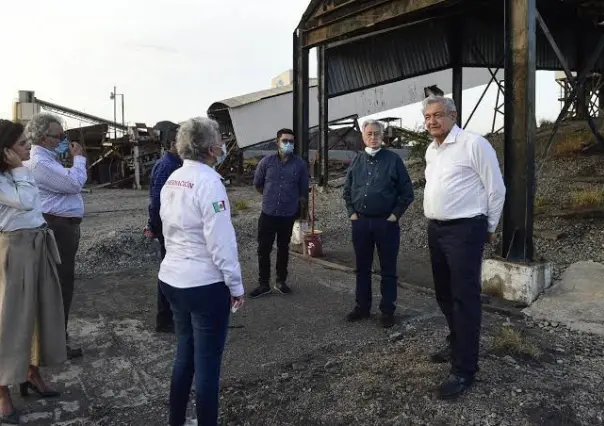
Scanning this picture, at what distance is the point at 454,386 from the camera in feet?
11.0

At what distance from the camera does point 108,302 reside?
5.83 meters

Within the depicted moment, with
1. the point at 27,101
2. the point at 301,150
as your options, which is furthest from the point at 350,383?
the point at 27,101

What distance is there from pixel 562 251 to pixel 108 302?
230 inches

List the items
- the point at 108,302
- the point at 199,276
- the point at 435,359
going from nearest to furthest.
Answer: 1. the point at 199,276
2. the point at 435,359
3. the point at 108,302

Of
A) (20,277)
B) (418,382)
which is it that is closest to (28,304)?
(20,277)

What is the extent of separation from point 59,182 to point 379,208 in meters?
2.75

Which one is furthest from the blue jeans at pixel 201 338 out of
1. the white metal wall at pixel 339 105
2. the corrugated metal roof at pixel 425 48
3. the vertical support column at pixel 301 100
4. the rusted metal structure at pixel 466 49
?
the white metal wall at pixel 339 105

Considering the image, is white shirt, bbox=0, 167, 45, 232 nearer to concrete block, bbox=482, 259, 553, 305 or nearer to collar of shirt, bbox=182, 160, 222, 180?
collar of shirt, bbox=182, 160, 222, 180

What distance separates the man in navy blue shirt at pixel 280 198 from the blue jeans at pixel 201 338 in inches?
120

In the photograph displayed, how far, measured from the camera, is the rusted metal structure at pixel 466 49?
17.4 ft

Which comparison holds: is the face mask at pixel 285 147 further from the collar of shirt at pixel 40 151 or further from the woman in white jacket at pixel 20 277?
the woman in white jacket at pixel 20 277

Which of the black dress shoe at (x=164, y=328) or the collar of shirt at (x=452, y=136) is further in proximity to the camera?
the black dress shoe at (x=164, y=328)

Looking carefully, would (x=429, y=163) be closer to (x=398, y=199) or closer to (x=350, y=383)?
(x=398, y=199)

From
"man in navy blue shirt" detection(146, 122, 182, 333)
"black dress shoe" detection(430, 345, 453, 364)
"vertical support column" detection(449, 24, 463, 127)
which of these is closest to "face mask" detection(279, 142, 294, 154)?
"man in navy blue shirt" detection(146, 122, 182, 333)
